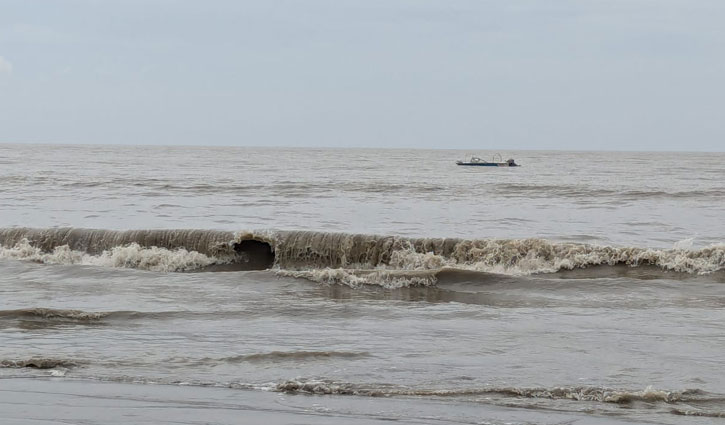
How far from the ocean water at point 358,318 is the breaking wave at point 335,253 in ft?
0.13

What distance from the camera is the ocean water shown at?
7.54 m

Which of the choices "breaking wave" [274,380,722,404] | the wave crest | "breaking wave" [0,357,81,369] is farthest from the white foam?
"breaking wave" [274,380,722,404]

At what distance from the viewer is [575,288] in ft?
47.6

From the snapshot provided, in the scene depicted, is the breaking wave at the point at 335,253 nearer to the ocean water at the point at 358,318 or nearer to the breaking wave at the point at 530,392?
the ocean water at the point at 358,318

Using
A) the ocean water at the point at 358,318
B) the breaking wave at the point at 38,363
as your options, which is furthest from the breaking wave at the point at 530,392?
the breaking wave at the point at 38,363

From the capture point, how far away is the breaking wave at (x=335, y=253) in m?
16.3

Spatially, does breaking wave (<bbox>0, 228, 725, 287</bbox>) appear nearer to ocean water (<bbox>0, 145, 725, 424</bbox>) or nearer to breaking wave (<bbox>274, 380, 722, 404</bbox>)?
ocean water (<bbox>0, 145, 725, 424</bbox>)

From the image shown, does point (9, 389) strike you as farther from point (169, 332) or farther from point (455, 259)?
point (455, 259)

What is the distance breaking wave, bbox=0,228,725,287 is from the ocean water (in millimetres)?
41

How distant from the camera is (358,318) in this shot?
1178 centimetres

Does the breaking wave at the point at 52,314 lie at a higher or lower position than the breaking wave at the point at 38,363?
lower

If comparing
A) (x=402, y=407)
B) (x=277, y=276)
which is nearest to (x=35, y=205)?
(x=277, y=276)

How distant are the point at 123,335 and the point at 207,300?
2927 millimetres

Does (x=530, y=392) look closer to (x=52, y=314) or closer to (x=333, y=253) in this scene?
(x=52, y=314)
